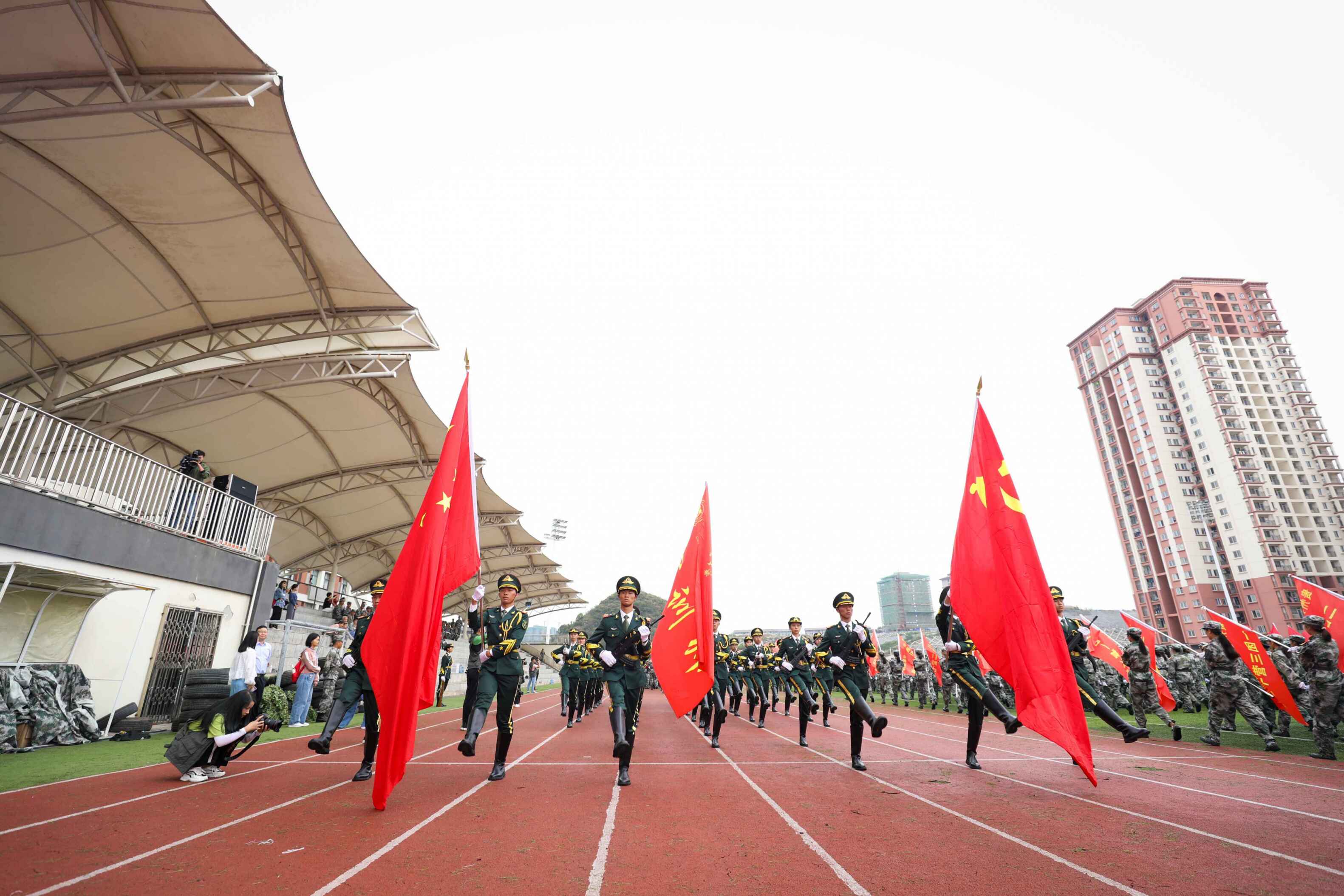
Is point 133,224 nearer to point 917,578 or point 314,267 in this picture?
point 314,267

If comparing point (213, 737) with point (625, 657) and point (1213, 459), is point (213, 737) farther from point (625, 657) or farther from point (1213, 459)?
point (1213, 459)

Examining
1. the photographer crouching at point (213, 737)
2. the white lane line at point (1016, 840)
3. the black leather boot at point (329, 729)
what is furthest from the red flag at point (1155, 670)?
the photographer crouching at point (213, 737)

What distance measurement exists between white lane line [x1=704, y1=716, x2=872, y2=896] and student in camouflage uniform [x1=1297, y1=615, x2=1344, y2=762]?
7.68 m

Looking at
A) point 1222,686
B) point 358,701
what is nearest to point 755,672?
point 1222,686

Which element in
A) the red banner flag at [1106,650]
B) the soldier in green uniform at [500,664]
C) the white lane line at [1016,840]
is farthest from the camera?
the red banner flag at [1106,650]

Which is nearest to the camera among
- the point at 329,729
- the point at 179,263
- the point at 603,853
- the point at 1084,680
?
the point at 603,853

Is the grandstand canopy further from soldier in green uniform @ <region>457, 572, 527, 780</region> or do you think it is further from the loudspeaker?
soldier in green uniform @ <region>457, 572, 527, 780</region>

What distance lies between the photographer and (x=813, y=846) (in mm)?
4043

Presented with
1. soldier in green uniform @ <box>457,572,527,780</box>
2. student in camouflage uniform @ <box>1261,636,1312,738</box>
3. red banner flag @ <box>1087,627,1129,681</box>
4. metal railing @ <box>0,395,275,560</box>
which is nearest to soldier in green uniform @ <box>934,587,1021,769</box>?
soldier in green uniform @ <box>457,572,527,780</box>

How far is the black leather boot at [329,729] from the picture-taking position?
5605 mm

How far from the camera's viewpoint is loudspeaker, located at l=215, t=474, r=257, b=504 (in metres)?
13.0

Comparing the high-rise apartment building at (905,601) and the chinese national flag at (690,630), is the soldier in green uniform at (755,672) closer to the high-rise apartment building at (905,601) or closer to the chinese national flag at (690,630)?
the chinese national flag at (690,630)

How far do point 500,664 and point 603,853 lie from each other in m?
2.92

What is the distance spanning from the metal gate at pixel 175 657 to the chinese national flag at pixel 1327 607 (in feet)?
59.4
